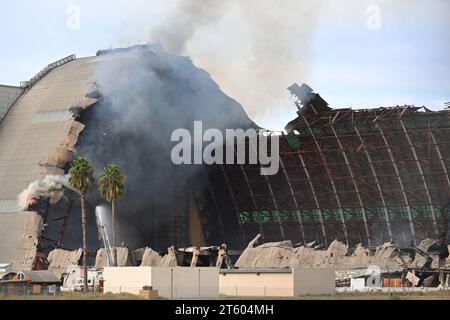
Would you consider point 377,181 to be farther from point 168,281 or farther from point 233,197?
point 168,281

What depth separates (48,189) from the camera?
5945 inches

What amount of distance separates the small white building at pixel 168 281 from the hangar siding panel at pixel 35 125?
1347 inches

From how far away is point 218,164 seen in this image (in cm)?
17075

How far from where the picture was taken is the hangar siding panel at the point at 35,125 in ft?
511

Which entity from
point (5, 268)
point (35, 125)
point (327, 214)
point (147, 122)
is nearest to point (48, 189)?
point (5, 268)

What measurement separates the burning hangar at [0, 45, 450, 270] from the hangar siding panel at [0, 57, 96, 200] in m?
0.19

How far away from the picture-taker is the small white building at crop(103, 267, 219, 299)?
11962 cm

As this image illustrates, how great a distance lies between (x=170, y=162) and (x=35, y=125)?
1967cm

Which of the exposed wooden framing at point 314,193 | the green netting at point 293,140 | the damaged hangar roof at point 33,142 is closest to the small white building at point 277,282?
the damaged hangar roof at point 33,142

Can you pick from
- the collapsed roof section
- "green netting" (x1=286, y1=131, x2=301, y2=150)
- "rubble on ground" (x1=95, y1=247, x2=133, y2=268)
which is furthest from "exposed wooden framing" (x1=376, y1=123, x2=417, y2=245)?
"rubble on ground" (x1=95, y1=247, x2=133, y2=268)

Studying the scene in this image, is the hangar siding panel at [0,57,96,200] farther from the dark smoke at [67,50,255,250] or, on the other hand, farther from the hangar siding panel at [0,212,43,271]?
the hangar siding panel at [0,212,43,271]

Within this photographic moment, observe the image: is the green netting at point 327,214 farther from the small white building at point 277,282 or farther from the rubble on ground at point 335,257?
the small white building at point 277,282

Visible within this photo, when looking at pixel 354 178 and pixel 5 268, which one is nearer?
pixel 5 268

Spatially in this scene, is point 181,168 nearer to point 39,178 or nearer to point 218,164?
point 218,164
